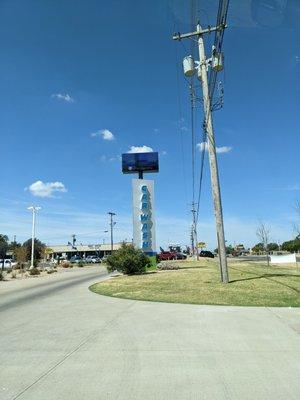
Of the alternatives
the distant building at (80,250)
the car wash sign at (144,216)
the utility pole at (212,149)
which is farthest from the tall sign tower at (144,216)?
the distant building at (80,250)

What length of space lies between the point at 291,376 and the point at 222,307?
6.49m

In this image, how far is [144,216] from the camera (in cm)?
3872

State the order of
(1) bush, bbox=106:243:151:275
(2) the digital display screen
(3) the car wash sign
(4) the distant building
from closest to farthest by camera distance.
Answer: (1) bush, bbox=106:243:151:275, (3) the car wash sign, (2) the digital display screen, (4) the distant building

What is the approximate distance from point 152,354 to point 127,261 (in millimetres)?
20358

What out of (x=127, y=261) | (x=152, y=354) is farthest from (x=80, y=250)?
(x=152, y=354)

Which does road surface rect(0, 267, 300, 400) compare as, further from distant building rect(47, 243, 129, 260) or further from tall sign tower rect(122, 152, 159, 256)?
distant building rect(47, 243, 129, 260)

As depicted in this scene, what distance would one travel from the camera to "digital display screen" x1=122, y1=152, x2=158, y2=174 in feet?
147

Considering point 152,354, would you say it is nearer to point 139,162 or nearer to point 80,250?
point 139,162

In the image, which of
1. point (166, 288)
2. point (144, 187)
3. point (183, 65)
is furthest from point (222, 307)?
point (144, 187)

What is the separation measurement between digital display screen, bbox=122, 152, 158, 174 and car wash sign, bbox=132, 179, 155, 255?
5408 millimetres

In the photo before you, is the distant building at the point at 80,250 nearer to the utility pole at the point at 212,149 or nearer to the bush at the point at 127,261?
the bush at the point at 127,261

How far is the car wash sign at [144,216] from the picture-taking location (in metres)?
38.4

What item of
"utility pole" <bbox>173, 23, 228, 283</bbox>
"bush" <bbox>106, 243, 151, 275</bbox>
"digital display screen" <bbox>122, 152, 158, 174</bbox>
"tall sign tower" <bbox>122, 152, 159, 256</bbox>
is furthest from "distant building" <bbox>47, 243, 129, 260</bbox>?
"utility pole" <bbox>173, 23, 228, 283</bbox>

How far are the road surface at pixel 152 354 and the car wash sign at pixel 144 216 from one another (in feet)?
85.2
